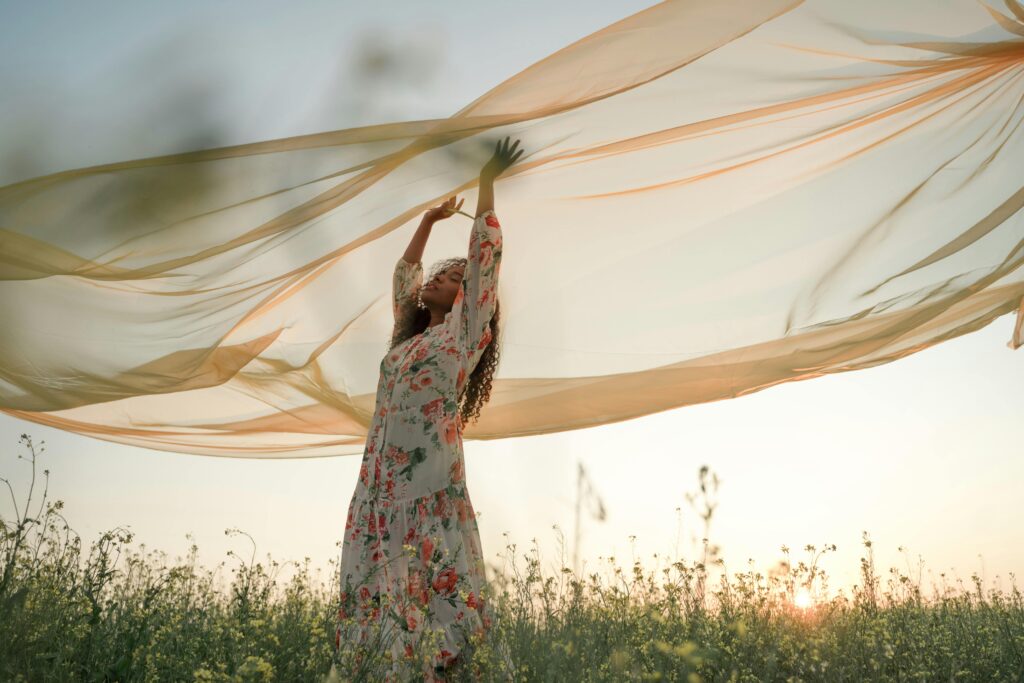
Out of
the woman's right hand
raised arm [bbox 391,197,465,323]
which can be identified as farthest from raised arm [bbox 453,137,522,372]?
raised arm [bbox 391,197,465,323]

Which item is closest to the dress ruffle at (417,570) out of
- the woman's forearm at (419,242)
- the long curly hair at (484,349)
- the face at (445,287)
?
the long curly hair at (484,349)

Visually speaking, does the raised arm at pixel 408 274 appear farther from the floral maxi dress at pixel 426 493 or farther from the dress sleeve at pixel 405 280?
the floral maxi dress at pixel 426 493

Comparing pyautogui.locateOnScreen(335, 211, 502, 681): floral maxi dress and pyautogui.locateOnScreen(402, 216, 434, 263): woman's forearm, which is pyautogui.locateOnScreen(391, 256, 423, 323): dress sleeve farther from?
pyautogui.locateOnScreen(335, 211, 502, 681): floral maxi dress

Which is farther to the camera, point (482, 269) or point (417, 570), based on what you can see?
point (482, 269)

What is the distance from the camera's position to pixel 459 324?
3049 millimetres

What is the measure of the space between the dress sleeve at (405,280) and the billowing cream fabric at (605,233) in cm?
16

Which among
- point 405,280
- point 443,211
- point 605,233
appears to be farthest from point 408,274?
point 605,233

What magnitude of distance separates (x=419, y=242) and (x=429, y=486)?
960 millimetres

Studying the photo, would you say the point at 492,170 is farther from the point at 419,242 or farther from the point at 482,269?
the point at 419,242

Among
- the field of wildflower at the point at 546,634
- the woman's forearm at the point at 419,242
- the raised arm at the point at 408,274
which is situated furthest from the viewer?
Result: the raised arm at the point at 408,274

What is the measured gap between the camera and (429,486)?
2898 mm

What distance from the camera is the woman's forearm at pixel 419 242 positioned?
10.3ft

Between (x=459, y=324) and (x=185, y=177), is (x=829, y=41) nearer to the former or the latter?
(x=459, y=324)

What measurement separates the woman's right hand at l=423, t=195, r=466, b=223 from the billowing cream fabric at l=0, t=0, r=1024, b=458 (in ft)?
0.27
